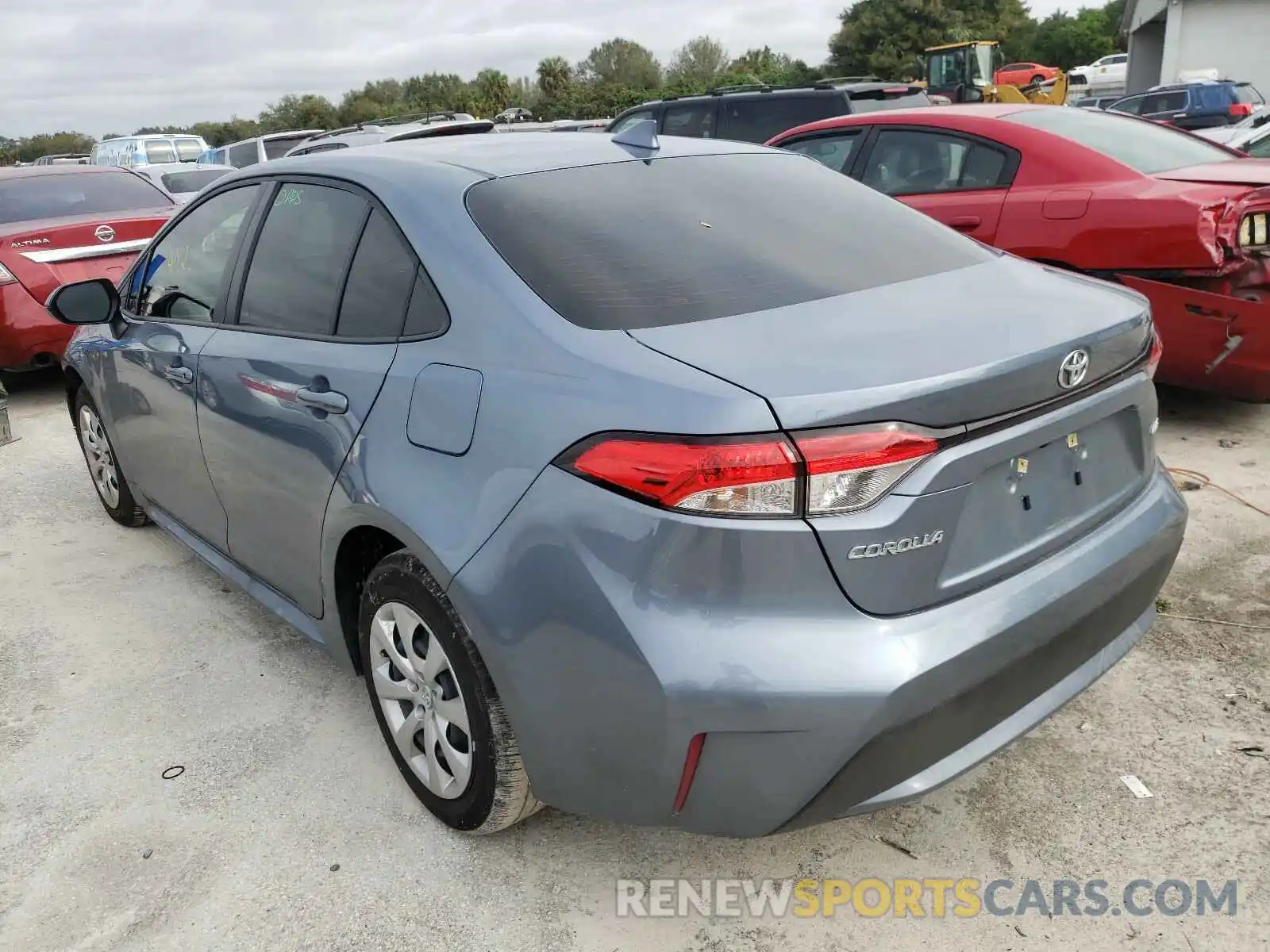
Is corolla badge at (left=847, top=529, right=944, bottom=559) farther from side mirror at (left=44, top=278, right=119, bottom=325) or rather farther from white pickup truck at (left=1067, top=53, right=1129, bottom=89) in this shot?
white pickup truck at (left=1067, top=53, right=1129, bottom=89)

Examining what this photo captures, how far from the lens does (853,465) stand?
5.67 ft

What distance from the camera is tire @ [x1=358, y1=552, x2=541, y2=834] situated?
2156 mm

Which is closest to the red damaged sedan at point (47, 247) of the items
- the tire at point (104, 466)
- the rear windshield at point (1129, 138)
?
the tire at point (104, 466)

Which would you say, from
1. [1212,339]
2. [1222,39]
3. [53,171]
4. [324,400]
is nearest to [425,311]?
[324,400]

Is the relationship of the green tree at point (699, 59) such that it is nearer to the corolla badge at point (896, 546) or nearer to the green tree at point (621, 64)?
the green tree at point (621, 64)

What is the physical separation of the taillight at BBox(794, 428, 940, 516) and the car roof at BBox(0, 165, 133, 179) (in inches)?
→ 294

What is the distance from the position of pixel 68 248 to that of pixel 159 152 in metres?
18.5

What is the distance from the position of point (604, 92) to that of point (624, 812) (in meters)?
50.0

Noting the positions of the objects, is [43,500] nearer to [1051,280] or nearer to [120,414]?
[120,414]

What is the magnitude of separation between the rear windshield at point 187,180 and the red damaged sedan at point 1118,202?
34.2ft

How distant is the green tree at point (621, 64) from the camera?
6775cm

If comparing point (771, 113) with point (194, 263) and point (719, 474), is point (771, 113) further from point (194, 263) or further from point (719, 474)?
point (719, 474)

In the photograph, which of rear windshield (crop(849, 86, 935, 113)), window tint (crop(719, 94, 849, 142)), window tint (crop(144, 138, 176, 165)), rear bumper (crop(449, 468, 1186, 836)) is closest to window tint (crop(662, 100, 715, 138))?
window tint (crop(719, 94, 849, 142))

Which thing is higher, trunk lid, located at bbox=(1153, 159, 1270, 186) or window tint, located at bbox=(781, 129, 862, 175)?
window tint, located at bbox=(781, 129, 862, 175)
